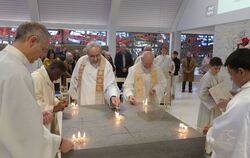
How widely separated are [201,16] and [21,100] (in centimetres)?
975

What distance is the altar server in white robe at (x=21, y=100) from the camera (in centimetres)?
139

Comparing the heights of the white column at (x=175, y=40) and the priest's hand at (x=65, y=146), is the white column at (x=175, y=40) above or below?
above

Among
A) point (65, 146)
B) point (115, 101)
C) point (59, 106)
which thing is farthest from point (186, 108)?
point (65, 146)

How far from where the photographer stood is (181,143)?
2029 millimetres

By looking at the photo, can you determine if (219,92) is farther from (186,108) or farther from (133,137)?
(186,108)

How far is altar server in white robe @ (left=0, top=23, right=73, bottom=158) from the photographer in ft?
4.55

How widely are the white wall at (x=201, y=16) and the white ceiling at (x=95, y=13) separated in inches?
22.5

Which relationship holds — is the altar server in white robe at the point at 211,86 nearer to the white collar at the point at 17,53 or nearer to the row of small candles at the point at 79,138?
the row of small candles at the point at 79,138

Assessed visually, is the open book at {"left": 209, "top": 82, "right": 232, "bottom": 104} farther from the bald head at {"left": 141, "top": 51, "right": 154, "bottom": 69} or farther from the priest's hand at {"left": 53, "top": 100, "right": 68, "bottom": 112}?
the priest's hand at {"left": 53, "top": 100, "right": 68, "bottom": 112}

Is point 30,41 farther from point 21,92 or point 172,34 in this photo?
point 172,34

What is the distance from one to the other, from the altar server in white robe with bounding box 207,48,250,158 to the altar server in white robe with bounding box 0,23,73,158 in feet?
4.06

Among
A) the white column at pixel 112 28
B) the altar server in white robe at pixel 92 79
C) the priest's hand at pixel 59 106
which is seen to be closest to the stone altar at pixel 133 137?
the priest's hand at pixel 59 106

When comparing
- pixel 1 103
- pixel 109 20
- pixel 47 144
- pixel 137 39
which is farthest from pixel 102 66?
pixel 137 39

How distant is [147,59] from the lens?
4.22 m
